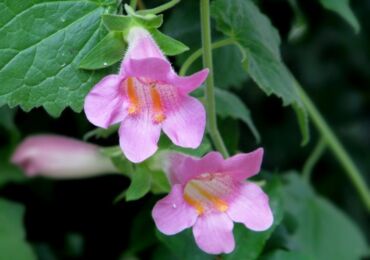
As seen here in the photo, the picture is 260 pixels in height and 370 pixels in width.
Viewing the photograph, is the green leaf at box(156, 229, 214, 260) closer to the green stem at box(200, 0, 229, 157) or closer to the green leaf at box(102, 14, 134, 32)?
the green stem at box(200, 0, 229, 157)

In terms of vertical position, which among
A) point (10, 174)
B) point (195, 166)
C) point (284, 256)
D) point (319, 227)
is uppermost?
point (195, 166)

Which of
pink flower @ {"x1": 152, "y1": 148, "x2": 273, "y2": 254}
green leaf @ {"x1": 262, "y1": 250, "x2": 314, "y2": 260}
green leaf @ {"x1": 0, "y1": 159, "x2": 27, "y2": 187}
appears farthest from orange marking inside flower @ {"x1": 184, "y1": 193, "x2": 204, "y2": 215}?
green leaf @ {"x1": 0, "y1": 159, "x2": 27, "y2": 187}

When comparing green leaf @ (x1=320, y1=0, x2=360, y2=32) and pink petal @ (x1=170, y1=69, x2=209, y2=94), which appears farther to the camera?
green leaf @ (x1=320, y1=0, x2=360, y2=32)

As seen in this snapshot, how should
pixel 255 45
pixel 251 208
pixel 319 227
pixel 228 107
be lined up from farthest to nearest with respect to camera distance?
pixel 319 227 → pixel 228 107 → pixel 255 45 → pixel 251 208

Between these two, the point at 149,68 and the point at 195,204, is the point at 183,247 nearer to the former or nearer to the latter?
the point at 195,204

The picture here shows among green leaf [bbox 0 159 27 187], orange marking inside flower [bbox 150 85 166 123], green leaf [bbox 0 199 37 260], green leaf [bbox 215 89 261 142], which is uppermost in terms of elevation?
orange marking inside flower [bbox 150 85 166 123]

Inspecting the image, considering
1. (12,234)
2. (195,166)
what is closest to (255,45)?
(195,166)

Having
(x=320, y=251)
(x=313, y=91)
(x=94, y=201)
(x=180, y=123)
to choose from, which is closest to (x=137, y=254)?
(x=94, y=201)

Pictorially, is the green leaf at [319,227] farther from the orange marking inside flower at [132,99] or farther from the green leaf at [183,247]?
the orange marking inside flower at [132,99]
